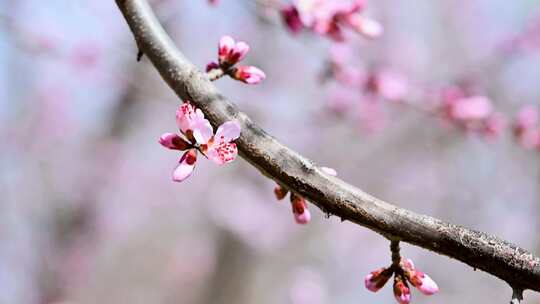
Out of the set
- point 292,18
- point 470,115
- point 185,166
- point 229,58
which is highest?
point 470,115

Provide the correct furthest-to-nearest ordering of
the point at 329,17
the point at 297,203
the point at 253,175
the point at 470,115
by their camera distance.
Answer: the point at 253,175, the point at 470,115, the point at 329,17, the point at 297,203

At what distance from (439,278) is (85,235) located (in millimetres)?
3506

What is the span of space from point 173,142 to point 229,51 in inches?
11.3

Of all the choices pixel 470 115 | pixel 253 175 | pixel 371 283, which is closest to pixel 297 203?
pixel 371 283

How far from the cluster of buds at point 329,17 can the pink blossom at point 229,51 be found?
780mm

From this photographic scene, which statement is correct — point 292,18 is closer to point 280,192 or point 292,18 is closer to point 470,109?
point 280,192

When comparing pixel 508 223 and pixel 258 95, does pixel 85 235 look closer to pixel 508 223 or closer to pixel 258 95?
pixel 258 95

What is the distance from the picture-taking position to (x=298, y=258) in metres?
8.20

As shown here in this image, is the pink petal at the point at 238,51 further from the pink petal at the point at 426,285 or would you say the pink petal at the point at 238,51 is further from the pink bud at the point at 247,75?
the pink petal at the point at 426,285

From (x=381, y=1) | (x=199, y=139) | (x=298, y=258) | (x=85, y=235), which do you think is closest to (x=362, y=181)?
(x=298, y=258)

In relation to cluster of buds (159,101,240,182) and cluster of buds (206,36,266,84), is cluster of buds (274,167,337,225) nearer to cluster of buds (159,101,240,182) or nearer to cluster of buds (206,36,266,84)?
cluster of buds (159,101,240,182)

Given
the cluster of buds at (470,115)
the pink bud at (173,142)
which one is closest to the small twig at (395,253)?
the pink bud at (173,142)

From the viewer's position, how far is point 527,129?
3756mm

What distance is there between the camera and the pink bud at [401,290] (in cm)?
129
